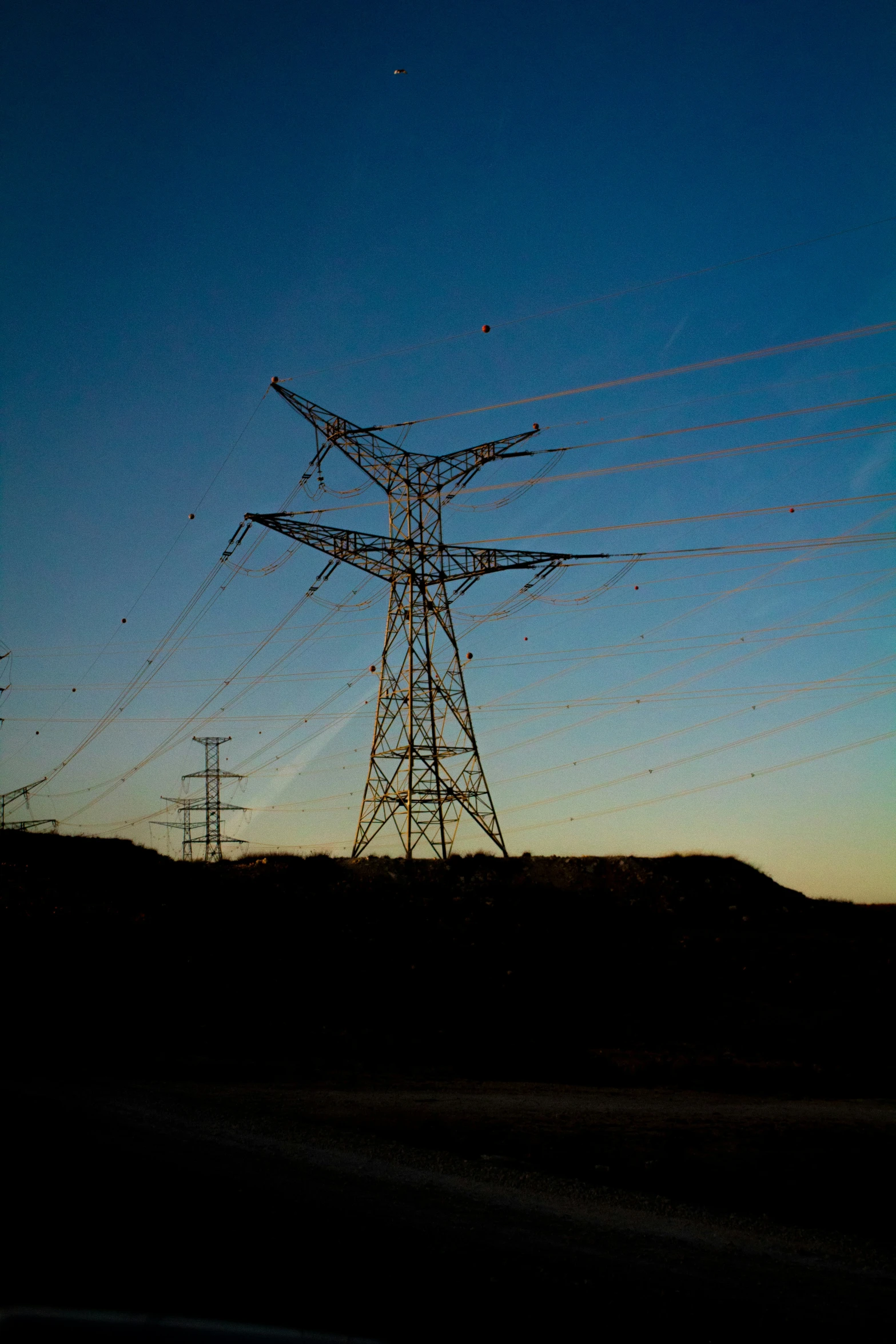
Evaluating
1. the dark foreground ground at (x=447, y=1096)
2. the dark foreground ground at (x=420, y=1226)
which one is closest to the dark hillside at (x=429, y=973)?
the dark foreground ground at (x=447, y=1096)

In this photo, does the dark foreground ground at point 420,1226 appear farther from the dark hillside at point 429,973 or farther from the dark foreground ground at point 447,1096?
the dark hillside at point 429,973

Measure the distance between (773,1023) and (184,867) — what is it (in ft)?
65.6

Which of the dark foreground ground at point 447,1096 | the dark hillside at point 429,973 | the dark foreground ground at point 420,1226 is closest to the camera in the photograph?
the dark foreground ground at point 420,1226

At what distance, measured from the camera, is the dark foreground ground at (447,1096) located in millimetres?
6570

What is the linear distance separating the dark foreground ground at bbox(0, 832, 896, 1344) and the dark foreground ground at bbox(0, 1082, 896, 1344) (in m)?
0.04

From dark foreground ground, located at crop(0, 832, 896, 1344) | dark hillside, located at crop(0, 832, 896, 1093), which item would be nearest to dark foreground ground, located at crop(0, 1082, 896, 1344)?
dark foreground ground, located at crop(0, 832, 896, 1344)

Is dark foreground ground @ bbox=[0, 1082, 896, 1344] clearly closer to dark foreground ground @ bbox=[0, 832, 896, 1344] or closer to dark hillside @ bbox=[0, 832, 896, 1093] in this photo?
dark foreground ground @ bbox=[0, 832, 896, 1344]

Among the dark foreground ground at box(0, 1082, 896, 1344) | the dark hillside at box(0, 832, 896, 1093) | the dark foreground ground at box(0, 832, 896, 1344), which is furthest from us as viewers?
the dark hillside at box(0, 832, 896, 1093)

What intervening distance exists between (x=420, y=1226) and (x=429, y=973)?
15072 millimetres

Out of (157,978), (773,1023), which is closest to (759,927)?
(773,1023)

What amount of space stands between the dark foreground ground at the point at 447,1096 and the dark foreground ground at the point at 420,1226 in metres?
0.04

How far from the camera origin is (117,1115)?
11.3 meters

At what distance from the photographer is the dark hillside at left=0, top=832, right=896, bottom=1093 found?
18.2 m

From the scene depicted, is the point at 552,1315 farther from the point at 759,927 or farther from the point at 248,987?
the point at 759,927
